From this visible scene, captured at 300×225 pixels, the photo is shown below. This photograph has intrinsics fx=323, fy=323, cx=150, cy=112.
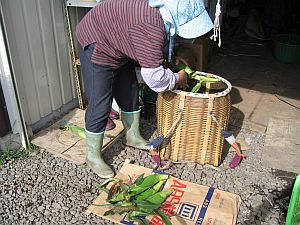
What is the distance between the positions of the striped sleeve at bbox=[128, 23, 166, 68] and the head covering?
9cm

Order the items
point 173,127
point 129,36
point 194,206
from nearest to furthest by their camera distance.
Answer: point 129,36
point 194,206
point 173,127

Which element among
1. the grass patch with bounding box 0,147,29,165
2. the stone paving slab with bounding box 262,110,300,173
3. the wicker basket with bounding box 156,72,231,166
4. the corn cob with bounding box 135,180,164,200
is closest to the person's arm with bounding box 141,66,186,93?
the wicker basket with bounding box 156,72,231,166

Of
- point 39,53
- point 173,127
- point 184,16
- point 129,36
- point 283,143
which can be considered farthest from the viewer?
point 283,143

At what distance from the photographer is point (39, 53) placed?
3154 millimetres

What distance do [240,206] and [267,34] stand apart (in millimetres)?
4690

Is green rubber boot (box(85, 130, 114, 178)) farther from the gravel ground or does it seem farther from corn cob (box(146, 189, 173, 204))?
corn cob (box(146, 189, 173, 204))

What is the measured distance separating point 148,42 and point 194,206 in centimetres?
130

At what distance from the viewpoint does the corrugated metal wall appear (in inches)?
113

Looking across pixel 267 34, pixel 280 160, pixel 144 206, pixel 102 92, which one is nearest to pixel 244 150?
pixel 280 160

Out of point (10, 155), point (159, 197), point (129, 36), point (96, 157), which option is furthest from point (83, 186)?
point (129, 36)

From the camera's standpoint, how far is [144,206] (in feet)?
7.89

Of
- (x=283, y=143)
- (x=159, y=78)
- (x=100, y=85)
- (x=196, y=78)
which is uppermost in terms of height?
(x=159, y=78)

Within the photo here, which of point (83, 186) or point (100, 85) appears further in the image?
point (83, 186)

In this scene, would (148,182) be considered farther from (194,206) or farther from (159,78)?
(159,78)
